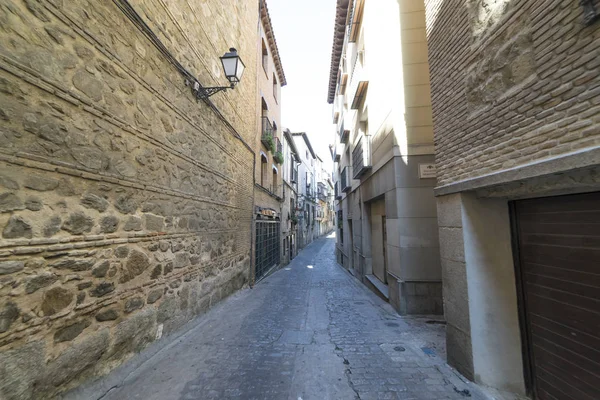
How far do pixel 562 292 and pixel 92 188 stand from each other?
15.0 feet

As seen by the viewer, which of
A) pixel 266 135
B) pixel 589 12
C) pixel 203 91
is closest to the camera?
pixel 589 12

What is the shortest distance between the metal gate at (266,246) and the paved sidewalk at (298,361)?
380 centimetres

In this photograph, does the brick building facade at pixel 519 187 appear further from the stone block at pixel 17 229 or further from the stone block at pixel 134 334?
the stone block at pixel 17 229

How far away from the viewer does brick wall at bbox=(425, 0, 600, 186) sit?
1884mm

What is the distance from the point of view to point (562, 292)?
91.8 inches

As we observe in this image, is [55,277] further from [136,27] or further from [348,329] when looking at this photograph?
[348,329]

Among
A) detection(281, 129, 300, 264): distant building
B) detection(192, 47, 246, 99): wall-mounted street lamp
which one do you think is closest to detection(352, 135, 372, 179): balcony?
detection(192, 47, 246, 99): wall-mounted street lamp

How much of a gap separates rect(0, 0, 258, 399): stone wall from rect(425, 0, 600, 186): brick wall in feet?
13.1

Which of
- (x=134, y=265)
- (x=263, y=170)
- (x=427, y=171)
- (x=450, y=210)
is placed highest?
(x=263, y=170)

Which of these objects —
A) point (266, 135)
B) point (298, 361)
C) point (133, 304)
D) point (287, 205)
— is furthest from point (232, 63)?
point (287, 205)

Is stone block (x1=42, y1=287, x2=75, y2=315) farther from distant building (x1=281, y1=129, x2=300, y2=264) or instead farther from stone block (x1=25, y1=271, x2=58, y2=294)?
distant building (x1=281, y1=129, x2=300, y2=264)

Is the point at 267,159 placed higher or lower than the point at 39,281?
higher

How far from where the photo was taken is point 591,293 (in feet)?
6.84

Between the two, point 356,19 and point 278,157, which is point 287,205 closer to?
point 278,157
